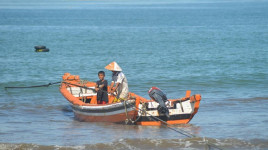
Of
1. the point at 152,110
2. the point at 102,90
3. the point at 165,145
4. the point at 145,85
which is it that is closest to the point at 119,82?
the point at 102,90

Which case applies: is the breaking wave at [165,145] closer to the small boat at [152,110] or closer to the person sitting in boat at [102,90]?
the small boat at [152,110]

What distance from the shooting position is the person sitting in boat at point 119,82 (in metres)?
12.2

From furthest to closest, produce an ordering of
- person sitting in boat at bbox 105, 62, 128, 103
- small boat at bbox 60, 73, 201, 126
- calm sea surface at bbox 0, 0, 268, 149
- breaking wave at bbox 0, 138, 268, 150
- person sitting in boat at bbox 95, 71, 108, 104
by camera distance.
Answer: person sitting in boat at bbox 95, 71, 108, 104
person sitting in boat at bbox 105, 62, 128, 103
small boat at bbox 60, 73, 201, 126
calm sea surface at bbox 0, 0, 268, 149
breaking wave at bbox 0, 138, 268, 150

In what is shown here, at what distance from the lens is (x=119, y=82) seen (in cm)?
1223

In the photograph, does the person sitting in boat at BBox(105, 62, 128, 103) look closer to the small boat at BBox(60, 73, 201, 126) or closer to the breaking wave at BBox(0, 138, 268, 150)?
the small boat at BBox(60, 73, 201, 126)

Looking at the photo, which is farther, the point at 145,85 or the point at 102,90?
the point at 145,85

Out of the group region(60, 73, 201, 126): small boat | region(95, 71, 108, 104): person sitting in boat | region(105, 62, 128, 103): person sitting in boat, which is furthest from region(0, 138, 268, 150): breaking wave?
region(95, 71, 108, 104): person sitting in boat

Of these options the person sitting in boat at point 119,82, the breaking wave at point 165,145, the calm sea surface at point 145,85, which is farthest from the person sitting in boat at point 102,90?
the breaking wave at point 165,145

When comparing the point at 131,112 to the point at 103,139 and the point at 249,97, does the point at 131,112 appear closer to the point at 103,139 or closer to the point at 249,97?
the point at 103,139

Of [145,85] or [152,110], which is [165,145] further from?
[145,85]

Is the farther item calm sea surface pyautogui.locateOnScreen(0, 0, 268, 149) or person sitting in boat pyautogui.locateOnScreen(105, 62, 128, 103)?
person sitting in boat pyautogui.locateOnScreen(105, 62, 128, 103)

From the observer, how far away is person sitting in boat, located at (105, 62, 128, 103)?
40.1 ft

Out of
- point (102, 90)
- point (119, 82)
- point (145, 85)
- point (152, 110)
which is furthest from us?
point (145, 85)

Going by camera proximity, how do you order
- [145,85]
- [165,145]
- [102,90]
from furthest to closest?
[145,85]
[102,90]
[165,145]
